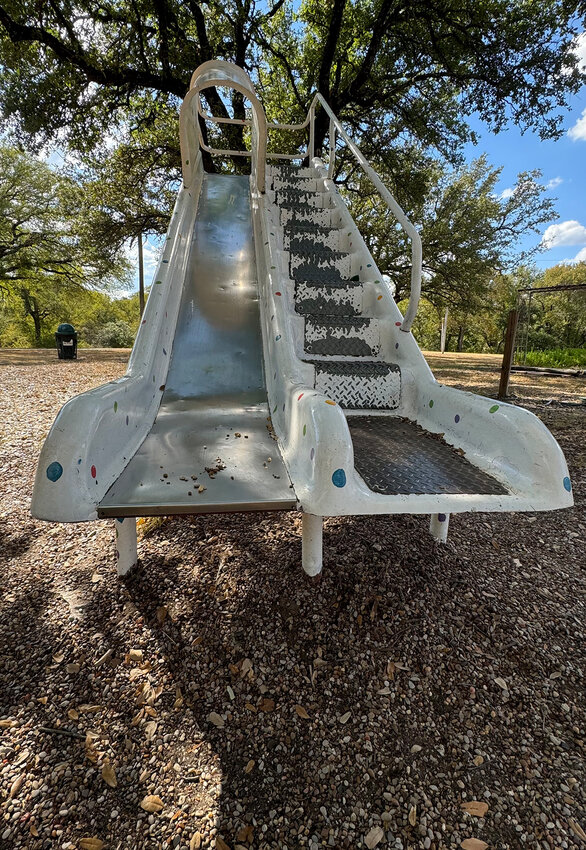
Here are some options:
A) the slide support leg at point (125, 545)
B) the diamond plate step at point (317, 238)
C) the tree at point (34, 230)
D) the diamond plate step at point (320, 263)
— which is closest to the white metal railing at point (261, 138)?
the diamond plate step at point (317, 238)

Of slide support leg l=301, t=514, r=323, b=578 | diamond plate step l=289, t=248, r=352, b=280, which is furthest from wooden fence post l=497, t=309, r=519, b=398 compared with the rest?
slide support leg l=301, t=514, r=323, b=578

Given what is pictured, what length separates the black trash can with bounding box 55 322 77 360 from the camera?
32.7 feet

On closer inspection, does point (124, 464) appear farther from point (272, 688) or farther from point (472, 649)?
point (472, 649)

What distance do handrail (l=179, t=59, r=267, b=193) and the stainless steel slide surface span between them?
575mm

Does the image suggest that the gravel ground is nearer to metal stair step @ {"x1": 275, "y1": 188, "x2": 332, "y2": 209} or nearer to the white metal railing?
the white metal railing

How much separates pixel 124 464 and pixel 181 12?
9650 mm

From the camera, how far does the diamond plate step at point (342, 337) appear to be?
311 centimetres

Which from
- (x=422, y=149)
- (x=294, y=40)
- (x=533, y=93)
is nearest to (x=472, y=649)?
(x=533, y=93)

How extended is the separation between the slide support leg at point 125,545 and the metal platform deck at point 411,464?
1.21 m

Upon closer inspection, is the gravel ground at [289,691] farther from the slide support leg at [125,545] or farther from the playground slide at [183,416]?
the playground slide at [183,416]

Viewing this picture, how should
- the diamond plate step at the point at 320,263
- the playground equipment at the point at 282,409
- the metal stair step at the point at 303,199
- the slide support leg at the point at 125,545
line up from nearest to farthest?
the playground equipment at the point at 282,409 → the slide support leg at the point at 125,545 → the diamond plate step at the point at 320,263 → the metal stair step at the point at 303,199

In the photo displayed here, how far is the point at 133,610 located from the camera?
78.2 inches

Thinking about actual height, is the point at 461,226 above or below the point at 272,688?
above

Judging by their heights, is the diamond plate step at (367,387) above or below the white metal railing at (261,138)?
below
